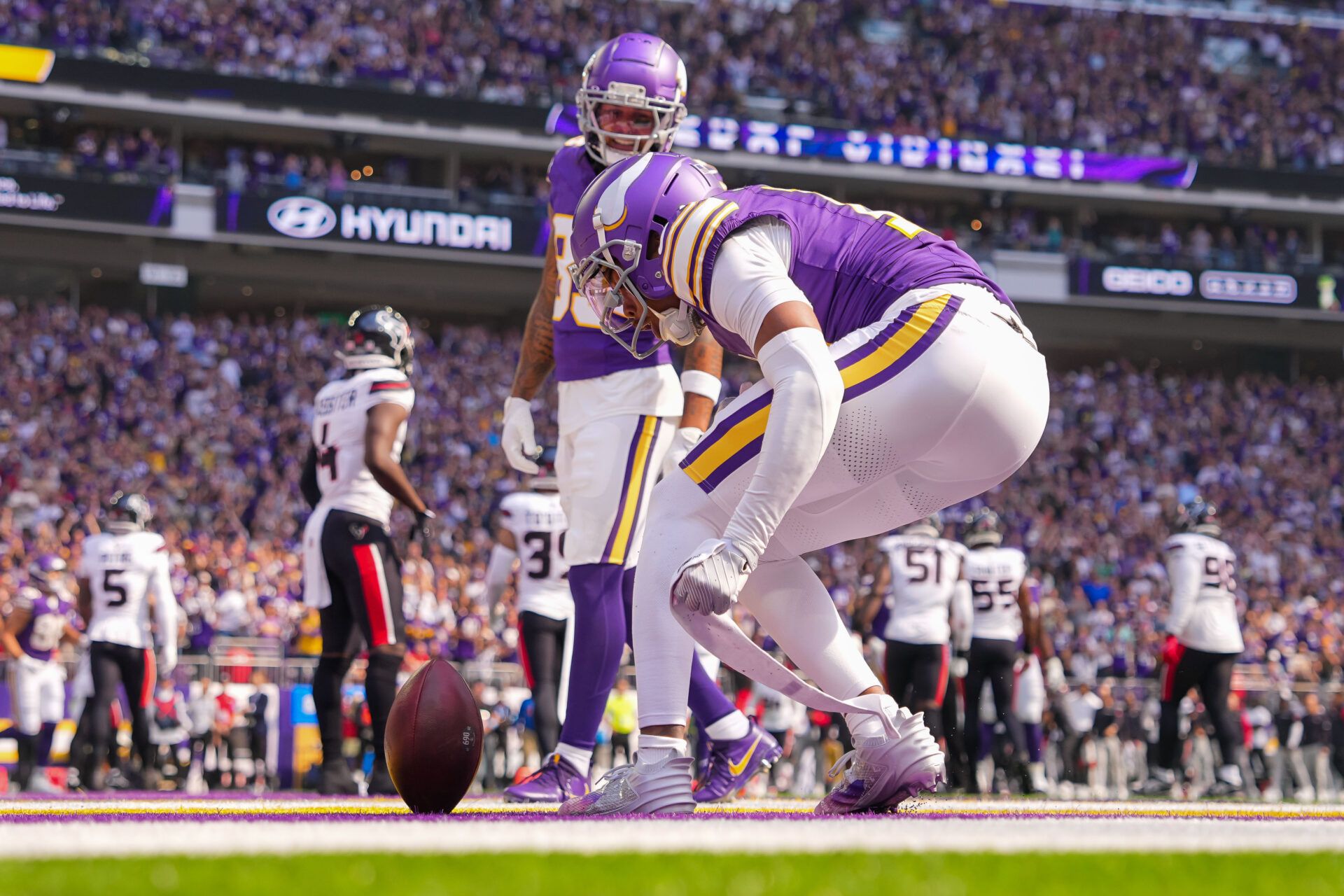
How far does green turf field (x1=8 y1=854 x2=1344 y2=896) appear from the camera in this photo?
1.98m

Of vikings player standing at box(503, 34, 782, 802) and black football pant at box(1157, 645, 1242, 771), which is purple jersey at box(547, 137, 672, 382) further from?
black football pant at box(1157, 645, 1242, 771)

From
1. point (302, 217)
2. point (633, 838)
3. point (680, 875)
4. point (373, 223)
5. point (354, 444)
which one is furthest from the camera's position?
point (373, 223)

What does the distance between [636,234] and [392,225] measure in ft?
86.5

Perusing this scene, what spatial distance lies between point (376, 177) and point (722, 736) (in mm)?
29325

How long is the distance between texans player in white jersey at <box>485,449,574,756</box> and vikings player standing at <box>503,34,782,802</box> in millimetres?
2420

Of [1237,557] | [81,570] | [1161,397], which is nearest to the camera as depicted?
[81,570]

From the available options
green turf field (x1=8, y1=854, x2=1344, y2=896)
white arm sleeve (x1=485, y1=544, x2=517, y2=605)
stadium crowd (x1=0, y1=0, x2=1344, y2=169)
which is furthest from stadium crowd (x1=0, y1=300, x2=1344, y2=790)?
green turf field (x1=8, y1=854, x2=1344, y2=896)

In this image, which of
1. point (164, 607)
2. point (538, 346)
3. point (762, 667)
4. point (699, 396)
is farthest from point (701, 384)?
point (164, 607)

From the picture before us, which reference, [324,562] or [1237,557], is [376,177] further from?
[324,562]

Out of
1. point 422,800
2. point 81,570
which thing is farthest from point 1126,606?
point 422,800

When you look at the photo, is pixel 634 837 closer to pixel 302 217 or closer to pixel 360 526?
pixel 360 526

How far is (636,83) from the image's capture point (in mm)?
5219

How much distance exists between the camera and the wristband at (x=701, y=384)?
541cm

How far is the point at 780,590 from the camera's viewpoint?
157 inches
